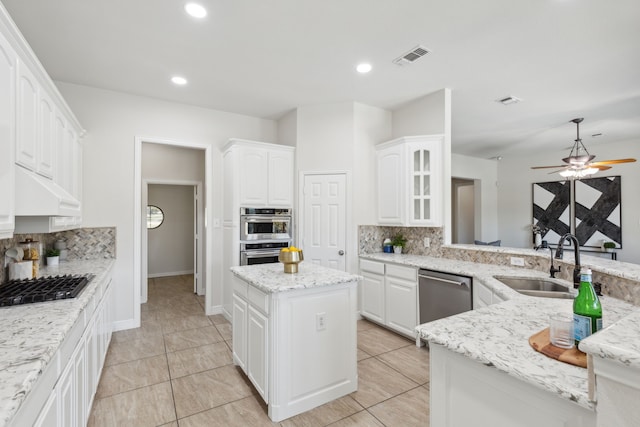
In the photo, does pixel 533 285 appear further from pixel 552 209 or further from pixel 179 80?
pixel 552 209

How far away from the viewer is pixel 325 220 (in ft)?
13.9

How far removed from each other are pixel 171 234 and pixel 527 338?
24.6 ft

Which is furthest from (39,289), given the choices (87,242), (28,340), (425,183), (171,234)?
(171,234)

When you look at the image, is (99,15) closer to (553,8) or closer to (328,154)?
(328,154)

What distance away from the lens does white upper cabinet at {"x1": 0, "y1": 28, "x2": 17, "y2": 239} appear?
1.43 metres

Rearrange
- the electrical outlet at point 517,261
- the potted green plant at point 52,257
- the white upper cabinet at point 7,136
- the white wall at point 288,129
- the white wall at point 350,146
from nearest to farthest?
the white upper cabinet at point 7,136 < the electrical outlet at point 517,261 < the potted green plant at point 52,257 < the white wall at point 350,146 < the white wall at point 288,129

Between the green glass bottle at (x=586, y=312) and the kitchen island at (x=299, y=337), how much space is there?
1.42 m

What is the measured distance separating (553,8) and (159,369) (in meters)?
4.44

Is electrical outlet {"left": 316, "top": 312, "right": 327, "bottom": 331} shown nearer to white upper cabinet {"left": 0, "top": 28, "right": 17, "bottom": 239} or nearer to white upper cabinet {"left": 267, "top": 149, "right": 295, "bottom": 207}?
white upper cabinet {"left": 0, "top": 28, "right": 17, "bottom": 239}

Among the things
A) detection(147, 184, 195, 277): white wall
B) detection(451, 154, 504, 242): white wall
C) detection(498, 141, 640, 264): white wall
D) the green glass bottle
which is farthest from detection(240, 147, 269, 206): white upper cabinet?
detection(498, 141, 640, 264): white wall

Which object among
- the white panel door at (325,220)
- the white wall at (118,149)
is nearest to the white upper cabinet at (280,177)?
the white panel door at (325,220)

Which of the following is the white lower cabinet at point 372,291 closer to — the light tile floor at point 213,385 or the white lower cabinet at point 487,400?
the light tile floor at point 213,385

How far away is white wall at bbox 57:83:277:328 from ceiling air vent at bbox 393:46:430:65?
2910mm

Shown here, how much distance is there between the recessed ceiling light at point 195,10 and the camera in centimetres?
229
